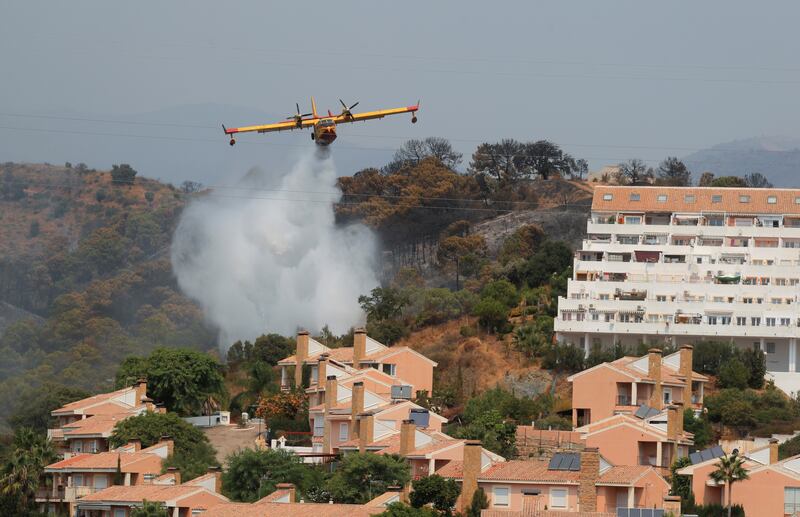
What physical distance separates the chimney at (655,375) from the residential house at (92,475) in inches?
955

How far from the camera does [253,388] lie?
11250cm

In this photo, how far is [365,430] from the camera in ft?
297

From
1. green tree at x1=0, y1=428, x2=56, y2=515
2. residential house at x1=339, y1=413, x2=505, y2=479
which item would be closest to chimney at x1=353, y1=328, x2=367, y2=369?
residential house at x1=339, y1=413, x2=505, y2=479

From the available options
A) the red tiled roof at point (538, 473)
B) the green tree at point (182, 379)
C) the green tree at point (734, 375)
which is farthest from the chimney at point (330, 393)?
the green tree at point (734, 375)

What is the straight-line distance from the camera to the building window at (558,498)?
7531 centimetres

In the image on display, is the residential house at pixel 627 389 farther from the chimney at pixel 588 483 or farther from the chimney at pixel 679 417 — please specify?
the chimney at pixel 588 483

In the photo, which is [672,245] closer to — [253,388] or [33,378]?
[253,388]

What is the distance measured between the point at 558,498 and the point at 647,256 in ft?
156

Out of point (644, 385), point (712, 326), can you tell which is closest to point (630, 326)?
point (712, 326)

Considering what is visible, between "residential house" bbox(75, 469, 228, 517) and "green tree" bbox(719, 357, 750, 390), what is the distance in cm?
3129

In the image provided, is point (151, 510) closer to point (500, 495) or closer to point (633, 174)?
point (500, 495)

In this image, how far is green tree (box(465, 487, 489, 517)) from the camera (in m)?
75.6

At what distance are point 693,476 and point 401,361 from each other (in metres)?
31.3

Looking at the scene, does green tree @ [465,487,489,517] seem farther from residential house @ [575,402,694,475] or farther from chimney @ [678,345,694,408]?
chimney @ [678,345,694,408]
